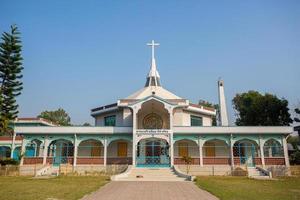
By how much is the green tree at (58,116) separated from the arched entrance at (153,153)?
44.6 meters

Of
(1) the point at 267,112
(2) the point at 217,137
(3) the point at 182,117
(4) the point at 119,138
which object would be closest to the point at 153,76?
(3) the point at 182,117

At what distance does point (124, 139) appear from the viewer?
24875 millimetres

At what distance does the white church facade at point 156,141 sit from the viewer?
2369 cm

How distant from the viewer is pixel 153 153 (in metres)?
24.4

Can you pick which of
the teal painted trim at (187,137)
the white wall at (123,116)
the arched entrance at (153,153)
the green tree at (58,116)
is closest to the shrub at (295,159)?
the teal painted trim at (187,137)

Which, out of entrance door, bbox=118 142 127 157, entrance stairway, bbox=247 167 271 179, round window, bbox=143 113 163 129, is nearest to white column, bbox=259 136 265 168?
entrance stairway, bbox=247 167 271 179

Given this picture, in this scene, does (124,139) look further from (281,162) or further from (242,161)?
(281,162)

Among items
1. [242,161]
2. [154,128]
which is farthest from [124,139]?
[242,161]

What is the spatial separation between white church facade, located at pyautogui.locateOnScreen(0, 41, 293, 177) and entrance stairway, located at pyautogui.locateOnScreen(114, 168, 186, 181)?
1176 mm

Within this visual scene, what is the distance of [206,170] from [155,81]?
503 inches

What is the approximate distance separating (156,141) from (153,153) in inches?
61.8

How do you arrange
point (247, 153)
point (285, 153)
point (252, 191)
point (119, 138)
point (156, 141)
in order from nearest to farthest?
point (252, 191), point (285, 153), point (119, 138), point (247, 153), point (156, 141)

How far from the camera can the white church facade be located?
23688 millimetres

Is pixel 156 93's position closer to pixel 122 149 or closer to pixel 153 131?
pixel 153 131
